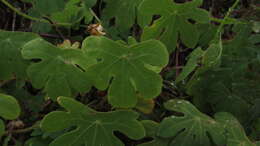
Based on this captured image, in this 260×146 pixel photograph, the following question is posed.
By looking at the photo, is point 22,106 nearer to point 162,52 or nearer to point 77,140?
point 77,140

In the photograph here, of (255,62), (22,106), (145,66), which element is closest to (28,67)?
(22,106)

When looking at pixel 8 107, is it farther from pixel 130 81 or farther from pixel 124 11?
pixel 124 11

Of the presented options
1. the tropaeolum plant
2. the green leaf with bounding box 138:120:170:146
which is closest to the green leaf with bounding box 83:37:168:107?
the tropaeolum plant

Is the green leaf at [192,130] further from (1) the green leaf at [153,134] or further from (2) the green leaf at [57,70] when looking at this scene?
(2) the green leaf at [57,70]

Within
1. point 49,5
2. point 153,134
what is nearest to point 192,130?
point 153,134

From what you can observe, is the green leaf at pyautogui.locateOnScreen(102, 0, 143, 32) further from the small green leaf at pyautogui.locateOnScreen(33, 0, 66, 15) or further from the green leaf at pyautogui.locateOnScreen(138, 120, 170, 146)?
the green leaf at pyautogui.locateOnScreen(138, 120, 170, 146)

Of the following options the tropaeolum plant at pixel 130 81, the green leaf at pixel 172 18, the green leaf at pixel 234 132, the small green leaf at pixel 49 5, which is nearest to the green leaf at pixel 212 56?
the tropaeolum plant at pixel 130 81
